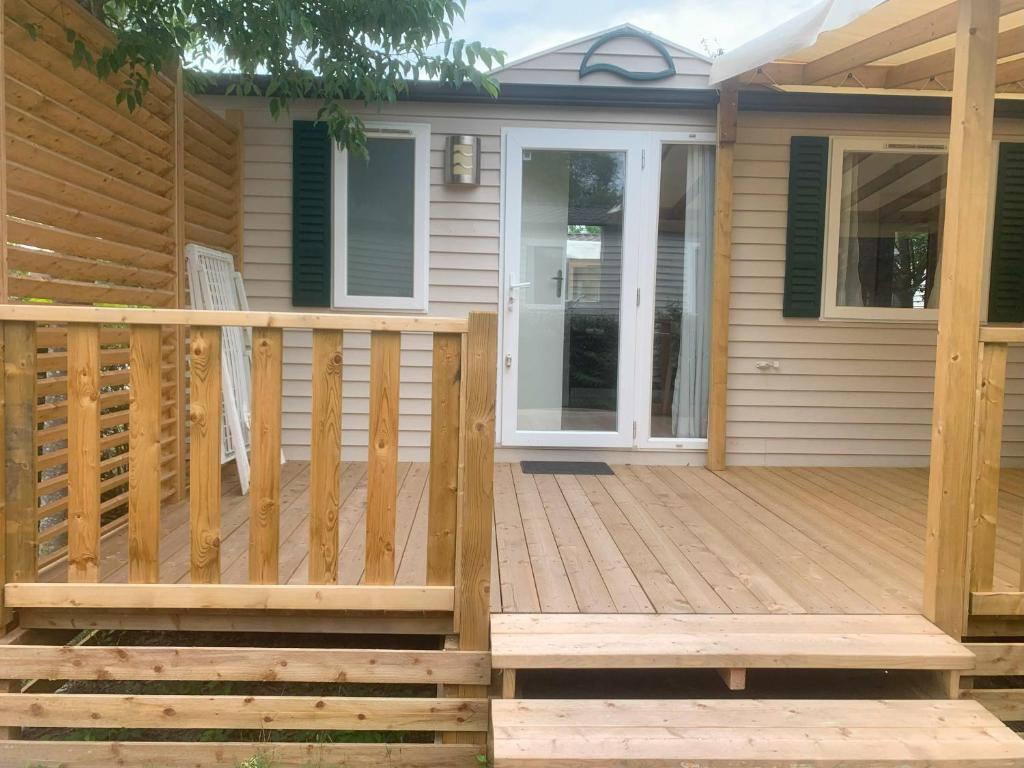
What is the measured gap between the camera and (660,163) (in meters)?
4.61

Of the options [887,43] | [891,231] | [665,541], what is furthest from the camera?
[891,231]

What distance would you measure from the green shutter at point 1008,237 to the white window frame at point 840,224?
1.18 feet

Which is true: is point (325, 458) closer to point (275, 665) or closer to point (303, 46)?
point (275, 665)

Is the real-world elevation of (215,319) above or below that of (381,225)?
below

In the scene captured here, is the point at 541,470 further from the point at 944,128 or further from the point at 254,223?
the point at 944,128

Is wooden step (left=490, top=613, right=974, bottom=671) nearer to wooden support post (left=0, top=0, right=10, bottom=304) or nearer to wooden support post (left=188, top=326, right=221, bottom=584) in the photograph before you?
wooden support post (left=188, top=326, right=221, bottom=584)

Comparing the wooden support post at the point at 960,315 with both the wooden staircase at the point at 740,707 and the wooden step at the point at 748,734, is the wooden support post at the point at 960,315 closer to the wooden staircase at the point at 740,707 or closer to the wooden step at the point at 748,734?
the wooden staircase at the point at 740,707

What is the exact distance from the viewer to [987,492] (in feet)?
7.54

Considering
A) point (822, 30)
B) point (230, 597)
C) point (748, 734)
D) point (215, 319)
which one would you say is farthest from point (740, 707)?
point (822, 30)

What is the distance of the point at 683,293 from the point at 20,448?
3.66m

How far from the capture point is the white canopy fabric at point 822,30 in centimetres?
278

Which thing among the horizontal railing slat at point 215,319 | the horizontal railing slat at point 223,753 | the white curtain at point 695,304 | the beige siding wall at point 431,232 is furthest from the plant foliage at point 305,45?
the horizontal railing slat at point 223,753

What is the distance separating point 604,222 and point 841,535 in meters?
2.35

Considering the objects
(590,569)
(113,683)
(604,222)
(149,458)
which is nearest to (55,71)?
(149,458)
